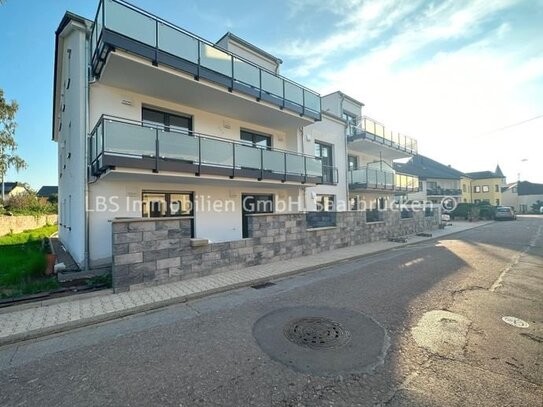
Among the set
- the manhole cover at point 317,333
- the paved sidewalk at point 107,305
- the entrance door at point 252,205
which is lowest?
the manhole cover at point 317,333

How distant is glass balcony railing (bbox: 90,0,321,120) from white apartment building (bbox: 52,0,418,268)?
3 cm

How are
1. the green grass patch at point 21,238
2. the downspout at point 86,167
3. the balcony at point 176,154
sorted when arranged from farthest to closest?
1. the green grass patch at point 21,238
2. the downspout at point 86,167
3. the balcony at point 176,154

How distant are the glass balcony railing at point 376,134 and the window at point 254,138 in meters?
6.71

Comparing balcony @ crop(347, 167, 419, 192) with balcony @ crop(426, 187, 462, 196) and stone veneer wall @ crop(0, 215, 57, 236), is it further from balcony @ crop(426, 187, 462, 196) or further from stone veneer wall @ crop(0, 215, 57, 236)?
balcony @ crop(426, 187, 462, 196)

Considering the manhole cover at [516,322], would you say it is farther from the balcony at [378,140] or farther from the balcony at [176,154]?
the balcony at [378,140]

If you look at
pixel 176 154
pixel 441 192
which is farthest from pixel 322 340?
pixel 441 192

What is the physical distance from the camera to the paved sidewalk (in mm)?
4230

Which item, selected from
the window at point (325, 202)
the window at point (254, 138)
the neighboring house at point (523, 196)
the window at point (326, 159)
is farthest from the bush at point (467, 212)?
the neighboring house at point (523, 196)

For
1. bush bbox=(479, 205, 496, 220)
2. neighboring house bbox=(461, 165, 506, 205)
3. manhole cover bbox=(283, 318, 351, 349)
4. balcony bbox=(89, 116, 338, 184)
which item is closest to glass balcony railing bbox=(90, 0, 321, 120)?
balcony bbox=(89, 116, 338, 184)

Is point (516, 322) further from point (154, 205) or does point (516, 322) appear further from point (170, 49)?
point (170, 49)

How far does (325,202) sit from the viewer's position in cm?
1520

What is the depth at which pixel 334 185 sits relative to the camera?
1494 cm

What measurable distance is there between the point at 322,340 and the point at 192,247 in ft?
14.2

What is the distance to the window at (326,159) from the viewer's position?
48.6ft
